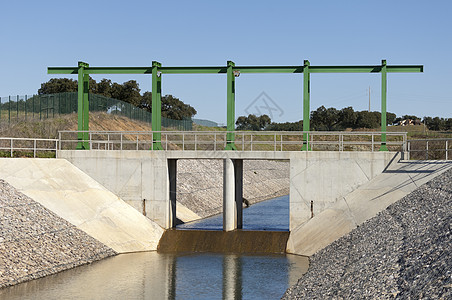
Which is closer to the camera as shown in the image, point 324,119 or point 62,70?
point 62,70

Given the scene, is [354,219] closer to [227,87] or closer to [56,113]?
[227,87]

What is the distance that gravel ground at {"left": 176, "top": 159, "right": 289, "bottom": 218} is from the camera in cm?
4819

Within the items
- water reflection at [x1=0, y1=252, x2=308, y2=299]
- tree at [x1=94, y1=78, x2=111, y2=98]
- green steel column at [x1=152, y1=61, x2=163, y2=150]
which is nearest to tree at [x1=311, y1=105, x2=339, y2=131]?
tree at [x1=94, y1=78, x2=111, y2=98]

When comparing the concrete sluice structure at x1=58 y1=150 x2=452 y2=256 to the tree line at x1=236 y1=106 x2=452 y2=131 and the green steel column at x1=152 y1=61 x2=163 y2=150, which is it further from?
the tree line at x1=236 y1=106 x2=452 y2=131

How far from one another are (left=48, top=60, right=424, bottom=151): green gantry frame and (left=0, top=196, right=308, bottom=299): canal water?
7.60m

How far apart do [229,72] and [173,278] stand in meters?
14.0

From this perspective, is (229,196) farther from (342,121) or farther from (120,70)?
(342,121)

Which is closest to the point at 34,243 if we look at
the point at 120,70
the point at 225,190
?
the point at 225,190

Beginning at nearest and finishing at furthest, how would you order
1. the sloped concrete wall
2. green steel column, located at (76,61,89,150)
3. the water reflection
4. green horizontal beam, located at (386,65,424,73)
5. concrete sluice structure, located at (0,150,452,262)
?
the water reflection
concrete sluice structure, located at (0,150,452,262)
the sloped concrete wall
green horizontal beam, located at (386,65,424,73)
green steel column, located at (76,61,89,150)

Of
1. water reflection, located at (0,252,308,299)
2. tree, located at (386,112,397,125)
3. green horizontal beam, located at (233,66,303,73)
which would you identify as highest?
tree, located at (386,112,397,125)

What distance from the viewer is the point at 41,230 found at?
2798 centimetres

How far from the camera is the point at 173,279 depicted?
25.7 meters

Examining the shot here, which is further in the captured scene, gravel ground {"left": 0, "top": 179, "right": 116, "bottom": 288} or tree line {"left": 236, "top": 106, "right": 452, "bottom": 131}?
tree line {"left": 236, "top": 106, "right": 452, "bottom": 131}

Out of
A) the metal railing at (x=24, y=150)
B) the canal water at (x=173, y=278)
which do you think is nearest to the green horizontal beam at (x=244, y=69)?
the metal railing at (x=24, y=150)
